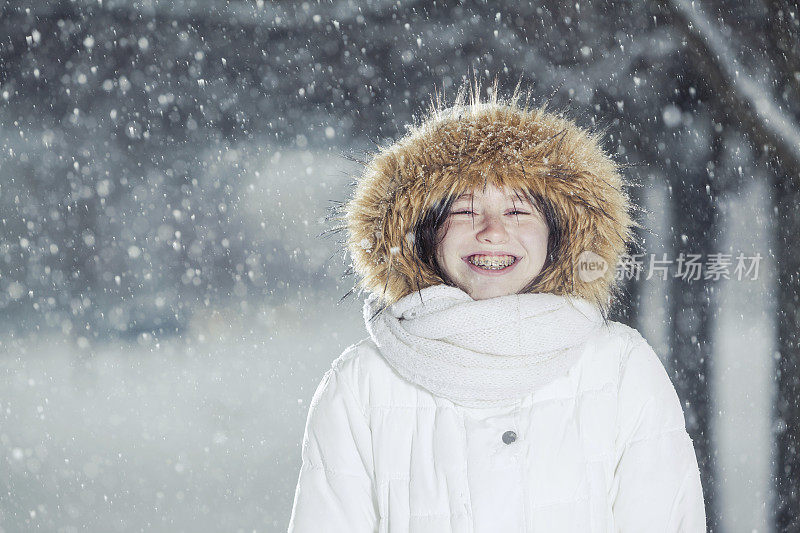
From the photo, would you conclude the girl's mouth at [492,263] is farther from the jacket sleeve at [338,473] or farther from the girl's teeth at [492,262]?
the jacket sleeve at [338,473]

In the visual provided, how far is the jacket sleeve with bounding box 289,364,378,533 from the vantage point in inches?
35.6

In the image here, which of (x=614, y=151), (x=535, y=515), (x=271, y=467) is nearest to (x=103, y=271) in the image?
(x=271, y=467)

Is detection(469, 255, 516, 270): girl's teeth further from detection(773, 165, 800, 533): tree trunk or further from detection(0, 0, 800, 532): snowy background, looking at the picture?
detection(773, 165, 800, 533): tree trunk

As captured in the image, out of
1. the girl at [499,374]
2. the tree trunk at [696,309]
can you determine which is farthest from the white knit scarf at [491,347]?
the tree trunk at [696,309]

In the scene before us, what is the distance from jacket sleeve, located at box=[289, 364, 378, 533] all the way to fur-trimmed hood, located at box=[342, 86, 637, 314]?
18cm

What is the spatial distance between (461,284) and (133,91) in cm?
207

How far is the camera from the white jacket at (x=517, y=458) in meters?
0.86

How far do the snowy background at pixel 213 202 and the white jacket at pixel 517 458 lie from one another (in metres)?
1.03

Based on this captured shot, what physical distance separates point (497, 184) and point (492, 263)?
0.10m

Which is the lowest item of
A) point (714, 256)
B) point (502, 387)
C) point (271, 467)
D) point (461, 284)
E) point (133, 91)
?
point (271, 467)

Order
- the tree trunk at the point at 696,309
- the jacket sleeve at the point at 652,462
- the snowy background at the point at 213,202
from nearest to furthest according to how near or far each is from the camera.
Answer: the jacket sleeve at the point at 652,462, the tree trunk at the point at 696,309, the snowy background at the point at 213,202

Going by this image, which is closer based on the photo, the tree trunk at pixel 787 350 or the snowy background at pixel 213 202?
the tree trunk at pixel 787 350

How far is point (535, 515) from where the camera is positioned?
33.8 inches

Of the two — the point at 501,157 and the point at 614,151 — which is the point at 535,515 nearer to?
the point at 501,157
